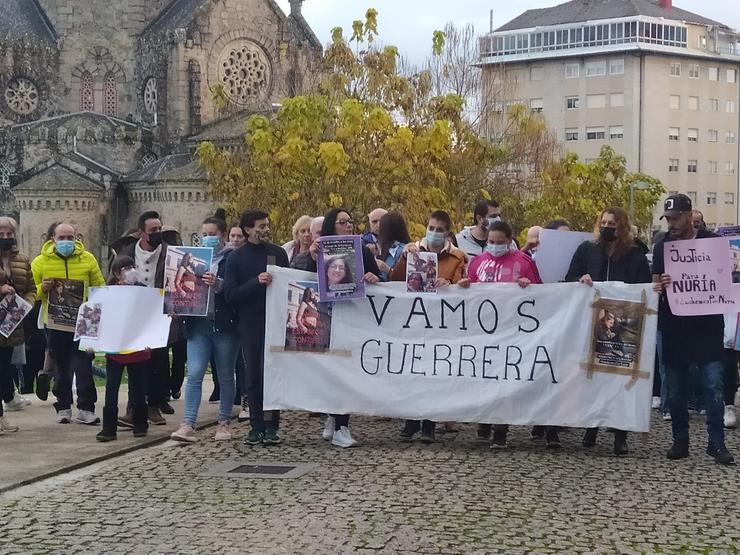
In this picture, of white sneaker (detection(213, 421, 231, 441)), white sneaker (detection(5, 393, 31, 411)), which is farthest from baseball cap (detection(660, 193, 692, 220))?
white sneaker (detection(5, 393, 31, 411))

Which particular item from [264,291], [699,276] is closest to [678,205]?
[699,276]

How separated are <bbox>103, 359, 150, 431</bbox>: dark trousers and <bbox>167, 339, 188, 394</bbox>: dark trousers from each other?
217 cm

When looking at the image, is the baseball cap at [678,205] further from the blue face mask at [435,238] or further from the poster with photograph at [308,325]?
the poster with photograph at [308,325]

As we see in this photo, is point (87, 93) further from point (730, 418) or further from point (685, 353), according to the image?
point (685, 353)

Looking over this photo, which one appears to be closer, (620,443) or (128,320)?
(620,443)

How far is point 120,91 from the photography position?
231ft

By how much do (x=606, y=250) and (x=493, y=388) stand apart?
1474mm

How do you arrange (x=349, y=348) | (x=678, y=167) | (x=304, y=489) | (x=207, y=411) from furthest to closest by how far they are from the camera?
(x=678, y=167) < (x=207, y=411) < (x=349, y=348) < (x=304, y=489)

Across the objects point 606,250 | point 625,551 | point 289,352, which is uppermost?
point 606,250

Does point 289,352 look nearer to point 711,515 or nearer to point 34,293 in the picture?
point 34,293

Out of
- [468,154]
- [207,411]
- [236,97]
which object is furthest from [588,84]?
[207,411]

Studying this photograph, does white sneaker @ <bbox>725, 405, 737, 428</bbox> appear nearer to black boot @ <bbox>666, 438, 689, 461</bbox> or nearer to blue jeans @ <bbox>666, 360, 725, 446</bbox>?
blue jeans @ <bbox>666, 360, 725, 446</bbox>

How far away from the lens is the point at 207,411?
564 inches

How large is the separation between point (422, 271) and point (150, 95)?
59.7 m
